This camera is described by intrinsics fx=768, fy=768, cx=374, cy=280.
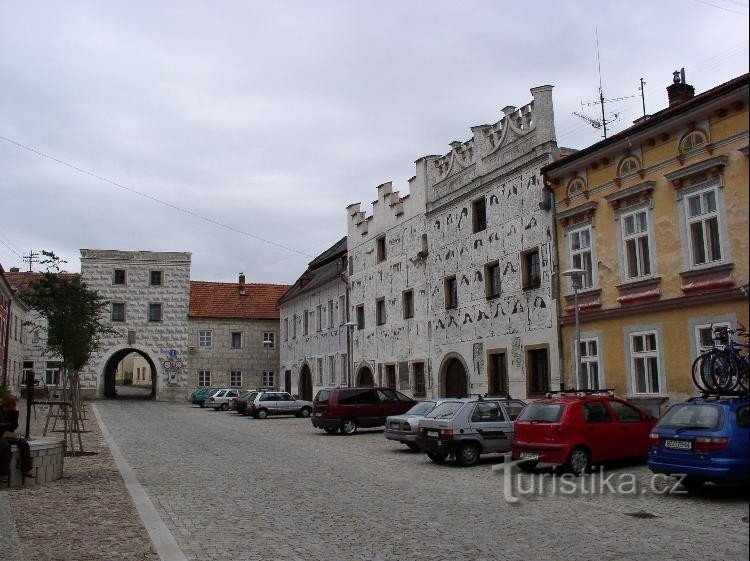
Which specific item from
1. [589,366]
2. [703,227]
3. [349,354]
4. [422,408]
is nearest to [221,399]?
[349,354]

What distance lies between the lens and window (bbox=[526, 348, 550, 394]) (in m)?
23.8

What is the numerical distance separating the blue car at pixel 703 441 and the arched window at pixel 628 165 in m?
8.73

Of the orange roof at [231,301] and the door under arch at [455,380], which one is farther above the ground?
the orange roof at [231,301]

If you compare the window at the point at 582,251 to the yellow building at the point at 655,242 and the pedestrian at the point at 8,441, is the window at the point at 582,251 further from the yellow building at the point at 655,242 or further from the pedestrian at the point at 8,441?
the pedestrian at the point at 8,441

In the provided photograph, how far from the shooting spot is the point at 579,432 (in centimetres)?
1469

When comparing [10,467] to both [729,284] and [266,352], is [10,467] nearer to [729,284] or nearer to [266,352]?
[729,284]

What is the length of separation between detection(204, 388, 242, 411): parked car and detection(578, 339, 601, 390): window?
29.2 meters

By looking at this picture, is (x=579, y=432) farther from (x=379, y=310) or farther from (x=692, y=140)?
Result: (x=379, y=310)

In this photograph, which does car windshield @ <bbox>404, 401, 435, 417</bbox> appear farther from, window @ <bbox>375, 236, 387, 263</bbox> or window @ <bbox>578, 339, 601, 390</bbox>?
window @ <bbox>375, 236, 387, 263</bbox>

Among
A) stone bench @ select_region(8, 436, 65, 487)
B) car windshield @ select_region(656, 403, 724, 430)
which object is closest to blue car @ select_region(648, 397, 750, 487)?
car windshield @ select_region(656, 403, 724, 430)

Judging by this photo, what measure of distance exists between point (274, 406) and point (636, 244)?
926 inches

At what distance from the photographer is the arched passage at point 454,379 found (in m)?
28.8

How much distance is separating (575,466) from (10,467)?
1014 centimetres

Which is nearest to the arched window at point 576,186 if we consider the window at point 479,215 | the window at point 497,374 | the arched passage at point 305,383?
the window at point 479,215
